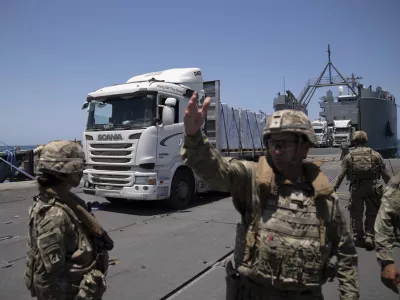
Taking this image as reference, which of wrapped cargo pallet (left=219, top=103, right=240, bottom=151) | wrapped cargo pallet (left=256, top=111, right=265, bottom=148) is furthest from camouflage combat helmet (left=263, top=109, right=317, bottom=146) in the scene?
wrapped cargo pallet (left=256, top=111, right=265, bottom=148)

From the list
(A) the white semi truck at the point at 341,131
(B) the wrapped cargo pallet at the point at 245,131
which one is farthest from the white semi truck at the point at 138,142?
(A) the white semi truck at the point at 341,131

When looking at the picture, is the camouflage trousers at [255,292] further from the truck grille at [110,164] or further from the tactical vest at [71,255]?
the truck grille at [110,164]

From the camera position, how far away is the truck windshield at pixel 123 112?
7.53 meters

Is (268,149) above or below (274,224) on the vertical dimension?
above

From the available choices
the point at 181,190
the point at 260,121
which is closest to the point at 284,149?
the point at 181,190

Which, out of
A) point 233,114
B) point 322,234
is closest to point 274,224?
point 322,234

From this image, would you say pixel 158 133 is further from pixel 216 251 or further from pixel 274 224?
pixel 274 224

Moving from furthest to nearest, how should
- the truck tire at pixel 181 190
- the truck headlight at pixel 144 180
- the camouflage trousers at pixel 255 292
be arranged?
the truck tire at pixel 181 190 < the truck headlight at pixel 144 180 < the camouflage trousers at pixel 255 292

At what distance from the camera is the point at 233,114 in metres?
11.0

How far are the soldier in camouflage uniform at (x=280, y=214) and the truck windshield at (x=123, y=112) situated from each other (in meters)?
5.86

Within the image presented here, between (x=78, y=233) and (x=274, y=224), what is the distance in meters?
1.18

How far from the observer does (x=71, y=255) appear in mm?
1964

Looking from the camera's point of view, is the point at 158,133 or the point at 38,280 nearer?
the point at 38,280

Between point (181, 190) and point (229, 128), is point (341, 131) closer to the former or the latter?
point (229, 128)
